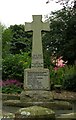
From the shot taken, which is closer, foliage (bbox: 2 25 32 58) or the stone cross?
the stone cross

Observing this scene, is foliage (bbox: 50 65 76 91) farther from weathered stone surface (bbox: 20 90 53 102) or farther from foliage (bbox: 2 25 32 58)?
foliage (bbox: 2 25 32 58)

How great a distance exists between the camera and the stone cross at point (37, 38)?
1456 centimetres

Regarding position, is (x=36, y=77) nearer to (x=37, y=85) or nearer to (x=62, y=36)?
(x=37, y=85)

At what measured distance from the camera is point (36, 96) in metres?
14.1

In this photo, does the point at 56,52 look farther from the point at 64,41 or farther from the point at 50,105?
the point at 50,105

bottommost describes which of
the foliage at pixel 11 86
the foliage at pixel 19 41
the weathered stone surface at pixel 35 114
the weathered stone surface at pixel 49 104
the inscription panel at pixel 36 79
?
the weathered stone surface at pixel 49 104

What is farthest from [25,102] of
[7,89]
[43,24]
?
[7,89]

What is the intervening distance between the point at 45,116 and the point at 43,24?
6.60 m

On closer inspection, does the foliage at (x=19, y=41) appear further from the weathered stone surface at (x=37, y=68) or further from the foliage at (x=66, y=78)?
the weathered stone surface at (x=37, y=68)

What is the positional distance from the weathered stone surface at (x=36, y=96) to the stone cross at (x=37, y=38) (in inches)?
41.9

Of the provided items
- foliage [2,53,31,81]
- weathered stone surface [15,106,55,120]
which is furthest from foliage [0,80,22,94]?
weathered stone surface [15,106,55,120]

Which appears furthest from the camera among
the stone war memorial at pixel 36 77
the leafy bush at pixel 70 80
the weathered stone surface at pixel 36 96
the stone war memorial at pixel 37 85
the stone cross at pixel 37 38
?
the leafy bush at pixel 70 80

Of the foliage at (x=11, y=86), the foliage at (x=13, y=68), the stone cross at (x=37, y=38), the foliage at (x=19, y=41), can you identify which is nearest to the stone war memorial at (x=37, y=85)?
the stone cross at (x=37, y=38)

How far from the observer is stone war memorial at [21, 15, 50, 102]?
46.3ft
